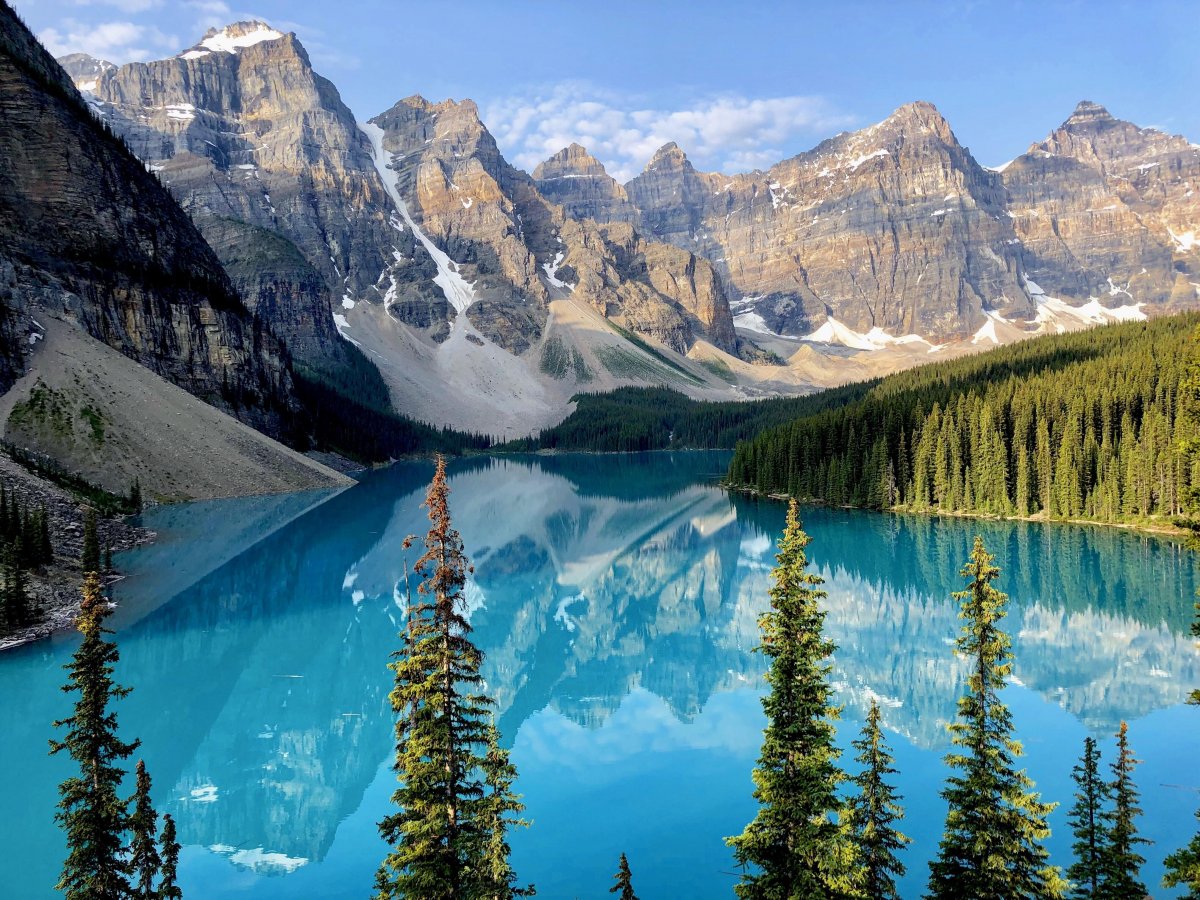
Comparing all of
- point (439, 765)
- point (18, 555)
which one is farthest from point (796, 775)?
point (18, 555)

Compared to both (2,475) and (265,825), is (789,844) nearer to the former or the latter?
(265,825)

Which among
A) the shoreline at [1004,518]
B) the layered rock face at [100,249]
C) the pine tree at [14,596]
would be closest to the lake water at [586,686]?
the pine tree at [14,596]

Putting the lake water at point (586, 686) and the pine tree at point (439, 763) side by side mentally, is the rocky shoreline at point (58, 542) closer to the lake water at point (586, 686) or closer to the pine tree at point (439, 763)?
the lake water at point (586, 686)

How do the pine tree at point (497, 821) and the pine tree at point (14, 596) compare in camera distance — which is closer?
the pine tree at point (497, 821)

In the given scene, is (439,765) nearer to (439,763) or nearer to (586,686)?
(439,763)

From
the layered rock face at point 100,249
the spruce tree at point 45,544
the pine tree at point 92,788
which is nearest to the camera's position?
the pine tree at point 92,788

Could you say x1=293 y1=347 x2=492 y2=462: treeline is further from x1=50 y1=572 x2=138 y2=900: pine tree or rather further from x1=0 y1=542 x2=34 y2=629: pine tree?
x1=50 y1=572 x2=138 y2=900: pine tree
